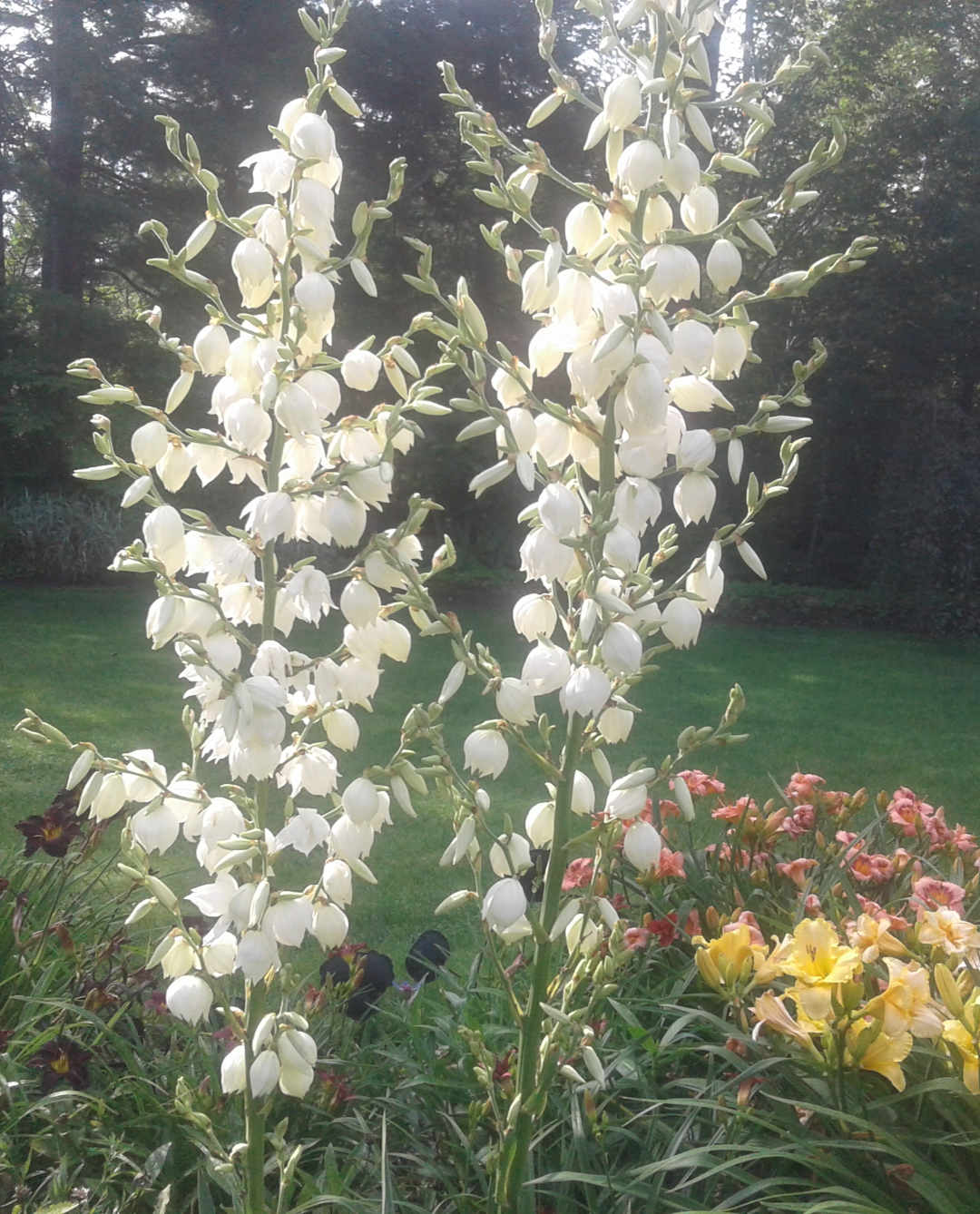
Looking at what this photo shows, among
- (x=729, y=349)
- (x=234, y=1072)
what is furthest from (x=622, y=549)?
(x=234, y=1072)

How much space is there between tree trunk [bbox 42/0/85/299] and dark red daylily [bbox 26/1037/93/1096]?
1088 cm

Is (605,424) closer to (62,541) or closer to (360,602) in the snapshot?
(360,602)

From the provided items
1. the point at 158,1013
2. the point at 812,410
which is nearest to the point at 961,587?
the point at 812,410

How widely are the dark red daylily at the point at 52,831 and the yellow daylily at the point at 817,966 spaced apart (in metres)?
1.53

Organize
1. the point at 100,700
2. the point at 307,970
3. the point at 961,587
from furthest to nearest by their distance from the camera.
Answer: the point at 961,587, the point at 100,700, the point at 307,970

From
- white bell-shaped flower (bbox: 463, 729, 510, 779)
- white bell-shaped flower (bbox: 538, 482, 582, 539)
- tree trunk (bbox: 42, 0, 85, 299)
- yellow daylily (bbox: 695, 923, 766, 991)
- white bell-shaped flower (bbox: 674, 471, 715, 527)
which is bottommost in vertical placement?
yellow daylily (bbox: 695, 923, 766, 991)

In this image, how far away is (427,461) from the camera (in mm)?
10484

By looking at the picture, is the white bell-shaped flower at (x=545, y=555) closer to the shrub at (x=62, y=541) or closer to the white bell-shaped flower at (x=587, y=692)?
the white bell-shaped flower at (x=587, y=692)

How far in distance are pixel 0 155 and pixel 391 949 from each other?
11.2 m

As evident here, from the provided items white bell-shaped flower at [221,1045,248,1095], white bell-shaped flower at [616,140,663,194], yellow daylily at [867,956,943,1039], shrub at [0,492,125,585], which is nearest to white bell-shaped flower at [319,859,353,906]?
white bell-shaped flower at [221,1045,248,1095]

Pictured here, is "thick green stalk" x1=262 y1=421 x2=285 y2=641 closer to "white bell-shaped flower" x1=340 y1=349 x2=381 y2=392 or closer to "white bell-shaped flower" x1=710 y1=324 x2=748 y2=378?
"white bell-shaped flower" x1=340 y1=349 x2=381 y2=392

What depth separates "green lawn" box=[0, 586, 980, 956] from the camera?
431cm

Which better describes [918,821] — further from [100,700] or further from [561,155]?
[561,155]

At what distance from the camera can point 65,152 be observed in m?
11.6
